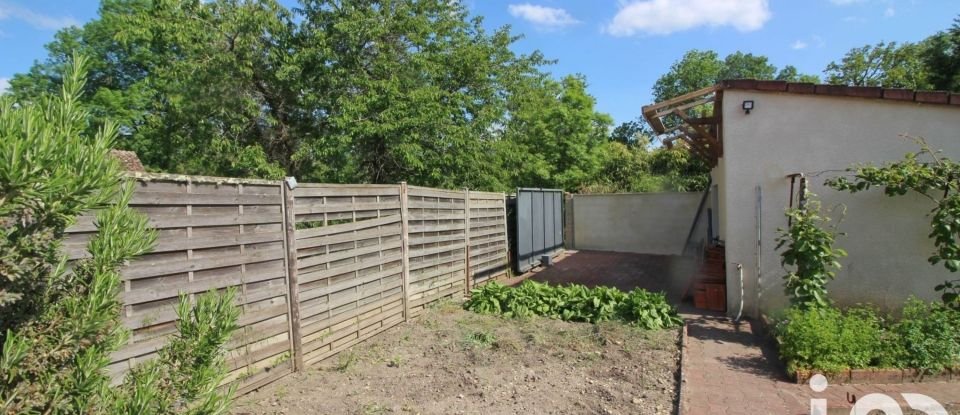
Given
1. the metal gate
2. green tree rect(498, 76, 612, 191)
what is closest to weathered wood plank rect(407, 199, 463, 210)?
the metal gate

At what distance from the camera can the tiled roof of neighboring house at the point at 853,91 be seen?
5.28 meters

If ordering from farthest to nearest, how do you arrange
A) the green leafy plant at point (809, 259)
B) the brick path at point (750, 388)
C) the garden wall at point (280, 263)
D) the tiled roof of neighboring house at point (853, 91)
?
the tiled roof of neighboring house at point (853, 91)
the green leafy plant at point (809, 259)
the brick path at point (750, 388)
the garden wall at point (280, 263)

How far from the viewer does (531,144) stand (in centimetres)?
1934

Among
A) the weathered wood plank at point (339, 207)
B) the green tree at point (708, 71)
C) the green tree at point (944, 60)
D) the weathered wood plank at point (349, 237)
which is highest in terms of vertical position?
the green tree at point (708, 71)

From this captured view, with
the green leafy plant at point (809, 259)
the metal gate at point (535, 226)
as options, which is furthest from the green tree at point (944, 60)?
the green leafy plant at point (809, 259)

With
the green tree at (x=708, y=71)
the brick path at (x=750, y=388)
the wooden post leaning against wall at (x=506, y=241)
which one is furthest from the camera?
the green tree at (x=708, y=71)

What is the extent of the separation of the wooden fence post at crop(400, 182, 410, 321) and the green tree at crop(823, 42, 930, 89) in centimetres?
2370

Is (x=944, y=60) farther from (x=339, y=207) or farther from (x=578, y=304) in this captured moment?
(x=339, y=207)

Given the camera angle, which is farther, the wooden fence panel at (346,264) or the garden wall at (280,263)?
the wooden fence panel at (346,264)

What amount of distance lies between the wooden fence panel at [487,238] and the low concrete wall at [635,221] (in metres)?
5.92

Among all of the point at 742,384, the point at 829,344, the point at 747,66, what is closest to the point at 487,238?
the point at 742,384

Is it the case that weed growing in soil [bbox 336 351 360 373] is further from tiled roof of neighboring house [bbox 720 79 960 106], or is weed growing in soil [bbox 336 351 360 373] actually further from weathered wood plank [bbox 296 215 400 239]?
tiled roof of neighboring house [bbox 720 79 960 106]

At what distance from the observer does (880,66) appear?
24234 millimetres

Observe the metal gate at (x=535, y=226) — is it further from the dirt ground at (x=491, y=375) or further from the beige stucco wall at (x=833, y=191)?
the beige stucco wall at (x=833, y=191)
